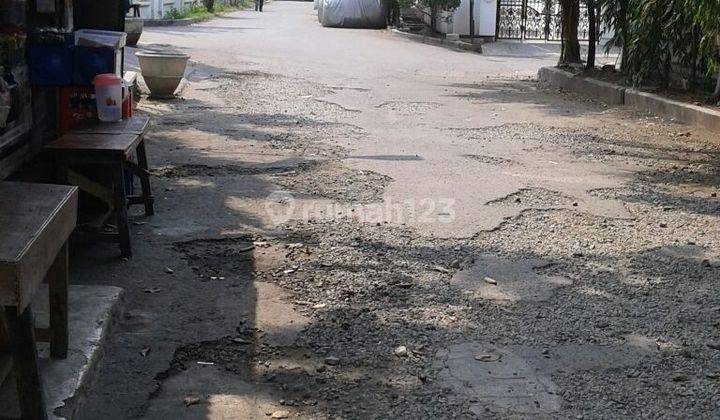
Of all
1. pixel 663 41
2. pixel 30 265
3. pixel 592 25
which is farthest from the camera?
pixel 592 25

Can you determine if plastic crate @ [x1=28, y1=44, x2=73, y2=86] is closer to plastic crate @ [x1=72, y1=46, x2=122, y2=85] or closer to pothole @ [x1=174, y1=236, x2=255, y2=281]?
plastic crate @ [x1=72, y1=46, x2=122, y2=85]

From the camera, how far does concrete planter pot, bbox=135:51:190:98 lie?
45.1ft

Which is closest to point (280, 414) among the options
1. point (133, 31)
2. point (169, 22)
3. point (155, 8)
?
point (133, 31)

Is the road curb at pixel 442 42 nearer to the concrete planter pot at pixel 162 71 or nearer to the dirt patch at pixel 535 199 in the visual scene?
the concrete planter pot at pixel 162 71

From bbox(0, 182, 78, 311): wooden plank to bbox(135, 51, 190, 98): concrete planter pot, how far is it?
391 inches

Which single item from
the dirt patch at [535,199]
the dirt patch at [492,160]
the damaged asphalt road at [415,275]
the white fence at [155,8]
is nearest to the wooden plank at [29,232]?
the damaged asphalt road at [415,275]

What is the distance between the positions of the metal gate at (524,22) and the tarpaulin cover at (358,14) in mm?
8037

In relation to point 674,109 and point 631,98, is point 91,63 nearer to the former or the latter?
point 674,109

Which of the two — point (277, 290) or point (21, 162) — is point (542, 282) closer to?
point (277, 290)

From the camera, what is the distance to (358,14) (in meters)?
37.8

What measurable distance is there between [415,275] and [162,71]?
8702 millimetres

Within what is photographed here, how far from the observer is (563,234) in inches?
273

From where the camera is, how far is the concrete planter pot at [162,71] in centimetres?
1373

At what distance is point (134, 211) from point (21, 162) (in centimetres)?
134
